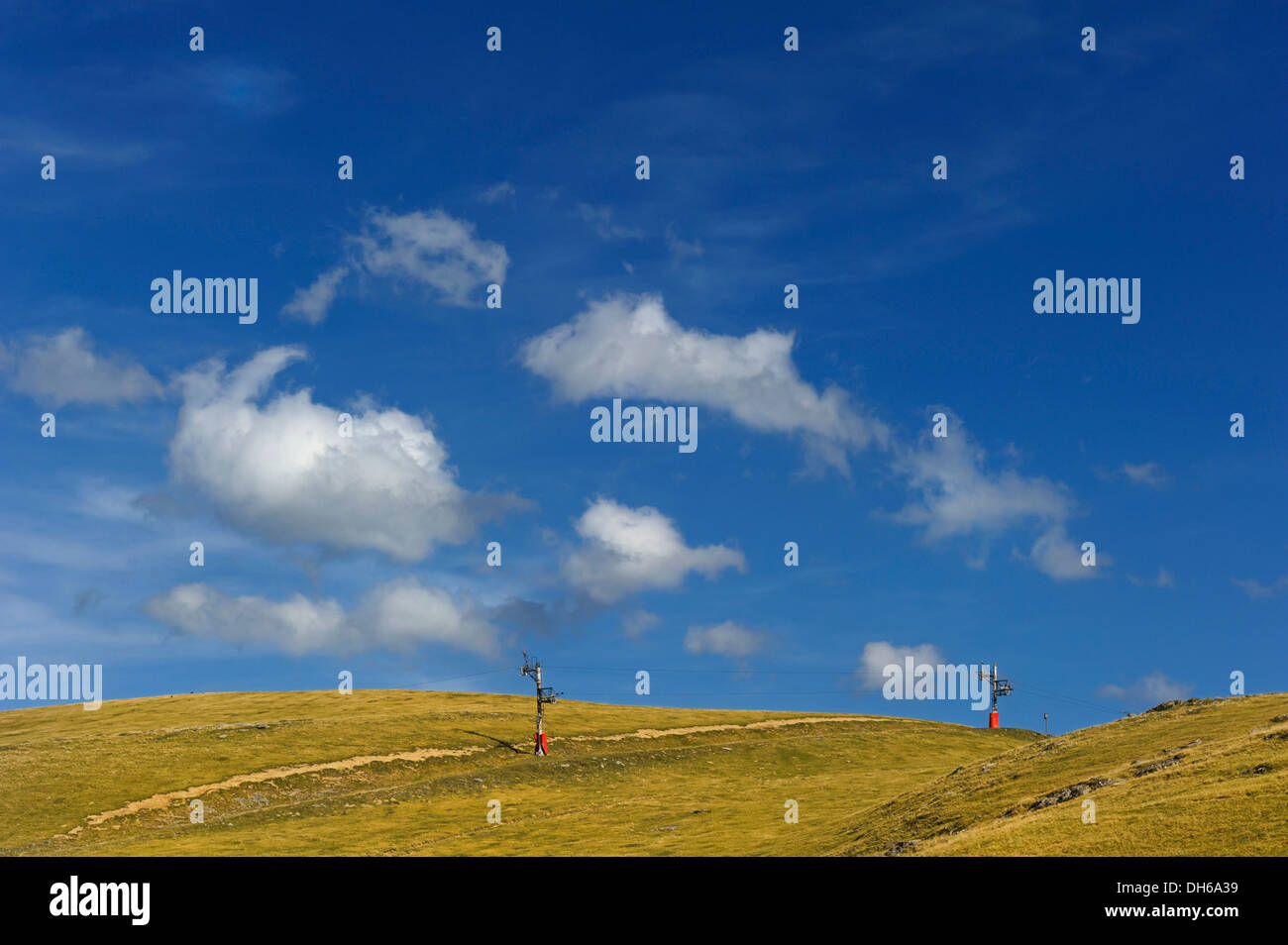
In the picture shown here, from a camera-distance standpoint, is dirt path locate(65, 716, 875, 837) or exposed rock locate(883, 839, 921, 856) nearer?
exposed rock locate(883, 839, 921, 856)

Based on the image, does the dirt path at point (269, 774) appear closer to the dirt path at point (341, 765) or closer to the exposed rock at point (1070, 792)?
the dirt path at point (341, 765)

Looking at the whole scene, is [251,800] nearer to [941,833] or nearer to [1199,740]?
[941,833]

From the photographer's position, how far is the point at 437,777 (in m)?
110

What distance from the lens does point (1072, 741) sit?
237ft

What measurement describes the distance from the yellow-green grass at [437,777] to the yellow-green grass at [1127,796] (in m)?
8.73

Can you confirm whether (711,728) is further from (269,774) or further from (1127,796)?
(1127,796)

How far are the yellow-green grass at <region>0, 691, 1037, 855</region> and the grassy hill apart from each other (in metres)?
0.38

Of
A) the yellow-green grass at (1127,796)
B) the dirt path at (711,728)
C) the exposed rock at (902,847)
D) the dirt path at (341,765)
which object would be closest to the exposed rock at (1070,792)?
the yellow-green grass at (1127,796)

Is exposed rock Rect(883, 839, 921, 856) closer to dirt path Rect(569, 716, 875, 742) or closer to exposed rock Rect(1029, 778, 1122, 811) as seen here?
exposed rock Rect(1029, 778, 1122, 811)

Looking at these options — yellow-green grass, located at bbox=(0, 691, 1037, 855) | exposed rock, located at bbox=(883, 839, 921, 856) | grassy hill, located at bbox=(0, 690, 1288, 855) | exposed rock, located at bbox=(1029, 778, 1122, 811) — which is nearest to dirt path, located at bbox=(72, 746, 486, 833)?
grassy hill, located at bbox=(0, 690, 1288, 855)

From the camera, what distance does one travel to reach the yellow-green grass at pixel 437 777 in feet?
261

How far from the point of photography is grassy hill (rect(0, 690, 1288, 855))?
45844mm
